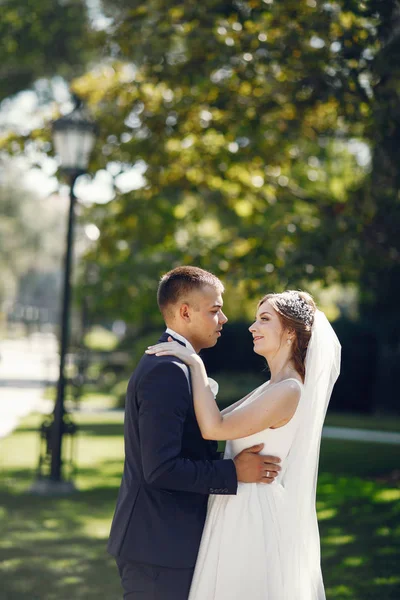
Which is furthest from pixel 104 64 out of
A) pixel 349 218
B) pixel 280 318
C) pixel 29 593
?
pixel 280 318

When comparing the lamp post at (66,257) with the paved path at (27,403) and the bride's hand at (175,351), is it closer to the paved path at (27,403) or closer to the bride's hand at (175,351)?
the paved path at (27,403)

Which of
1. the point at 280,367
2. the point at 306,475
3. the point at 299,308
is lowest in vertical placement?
the point at 306,475

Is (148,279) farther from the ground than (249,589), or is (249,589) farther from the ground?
(249,589)

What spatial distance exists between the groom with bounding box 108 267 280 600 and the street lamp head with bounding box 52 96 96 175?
7735mm

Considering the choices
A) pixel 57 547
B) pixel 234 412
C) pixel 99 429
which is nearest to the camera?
pixel 234 412

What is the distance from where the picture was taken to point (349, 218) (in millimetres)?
9766

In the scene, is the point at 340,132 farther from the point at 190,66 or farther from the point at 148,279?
the point at 148,279

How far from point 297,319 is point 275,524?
91 centimetres

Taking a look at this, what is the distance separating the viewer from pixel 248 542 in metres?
3.60

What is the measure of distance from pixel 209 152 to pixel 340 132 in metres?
3.21

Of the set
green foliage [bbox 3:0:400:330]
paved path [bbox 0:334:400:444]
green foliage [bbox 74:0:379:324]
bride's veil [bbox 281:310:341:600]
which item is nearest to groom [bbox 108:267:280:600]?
bride's veil [bbox 281:310:341:600]

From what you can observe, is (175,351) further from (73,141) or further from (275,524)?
(73,141)

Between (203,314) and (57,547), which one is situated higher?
(203,314)

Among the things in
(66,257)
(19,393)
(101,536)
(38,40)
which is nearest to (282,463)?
(101,536)
